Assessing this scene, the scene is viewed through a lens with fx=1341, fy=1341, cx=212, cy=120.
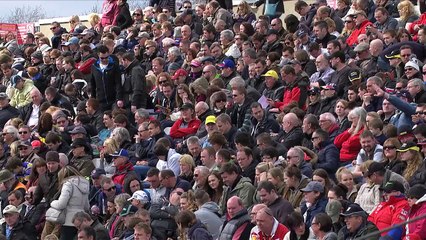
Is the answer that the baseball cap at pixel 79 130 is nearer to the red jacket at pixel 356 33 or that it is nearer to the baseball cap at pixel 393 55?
the red jacket at pixel 356 33

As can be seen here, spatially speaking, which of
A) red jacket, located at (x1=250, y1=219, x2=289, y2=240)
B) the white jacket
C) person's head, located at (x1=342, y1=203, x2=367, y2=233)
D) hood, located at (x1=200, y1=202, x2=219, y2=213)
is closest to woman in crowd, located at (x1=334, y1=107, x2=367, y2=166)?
hood, located at (x1=200, y1=202, x2=219, y2=213)

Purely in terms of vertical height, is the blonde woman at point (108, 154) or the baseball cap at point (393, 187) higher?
the baseball cap at point (393, 187)

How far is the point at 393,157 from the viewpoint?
15.8 meters

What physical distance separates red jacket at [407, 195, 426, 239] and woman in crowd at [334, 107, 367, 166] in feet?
10.3

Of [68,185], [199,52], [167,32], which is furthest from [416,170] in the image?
[167,32]

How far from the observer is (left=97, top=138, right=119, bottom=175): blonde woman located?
61.9ft

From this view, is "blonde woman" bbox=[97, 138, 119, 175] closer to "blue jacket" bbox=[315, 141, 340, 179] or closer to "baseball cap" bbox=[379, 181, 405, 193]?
"blue jacket" bbox=[315, 141, 340, 179]

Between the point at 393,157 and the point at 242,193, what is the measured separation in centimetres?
184

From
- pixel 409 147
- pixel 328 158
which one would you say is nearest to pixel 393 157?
pixel 409 147

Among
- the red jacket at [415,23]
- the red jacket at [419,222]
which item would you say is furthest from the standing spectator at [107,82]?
the red jacket at [419,222]

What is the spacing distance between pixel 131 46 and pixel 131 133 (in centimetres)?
593

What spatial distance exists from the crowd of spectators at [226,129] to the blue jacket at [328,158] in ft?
0.09

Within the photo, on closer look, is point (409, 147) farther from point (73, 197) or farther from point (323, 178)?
point (73, 197)

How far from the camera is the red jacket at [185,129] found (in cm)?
1988
